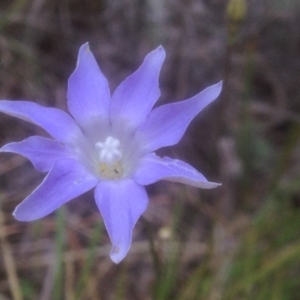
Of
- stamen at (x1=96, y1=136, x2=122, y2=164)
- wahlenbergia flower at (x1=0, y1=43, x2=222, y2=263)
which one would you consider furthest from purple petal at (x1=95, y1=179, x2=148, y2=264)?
stamen at (x1=96, y1=136, x2=122, y2=164)

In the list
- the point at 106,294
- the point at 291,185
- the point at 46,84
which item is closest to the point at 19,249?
the point at 106,294

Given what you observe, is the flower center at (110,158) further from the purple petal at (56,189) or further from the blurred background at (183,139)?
the blurred background at (183,139)

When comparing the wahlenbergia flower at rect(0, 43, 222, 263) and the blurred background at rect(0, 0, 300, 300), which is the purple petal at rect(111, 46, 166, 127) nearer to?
the wahlenbergia flower at rect(0, 43, 222, 263)

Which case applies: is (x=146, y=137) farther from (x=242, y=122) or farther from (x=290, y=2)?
(x=290, y=2)

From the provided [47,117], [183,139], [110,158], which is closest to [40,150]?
[47,117]

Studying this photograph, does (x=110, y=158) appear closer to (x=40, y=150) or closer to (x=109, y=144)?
(x=109, y=144)
